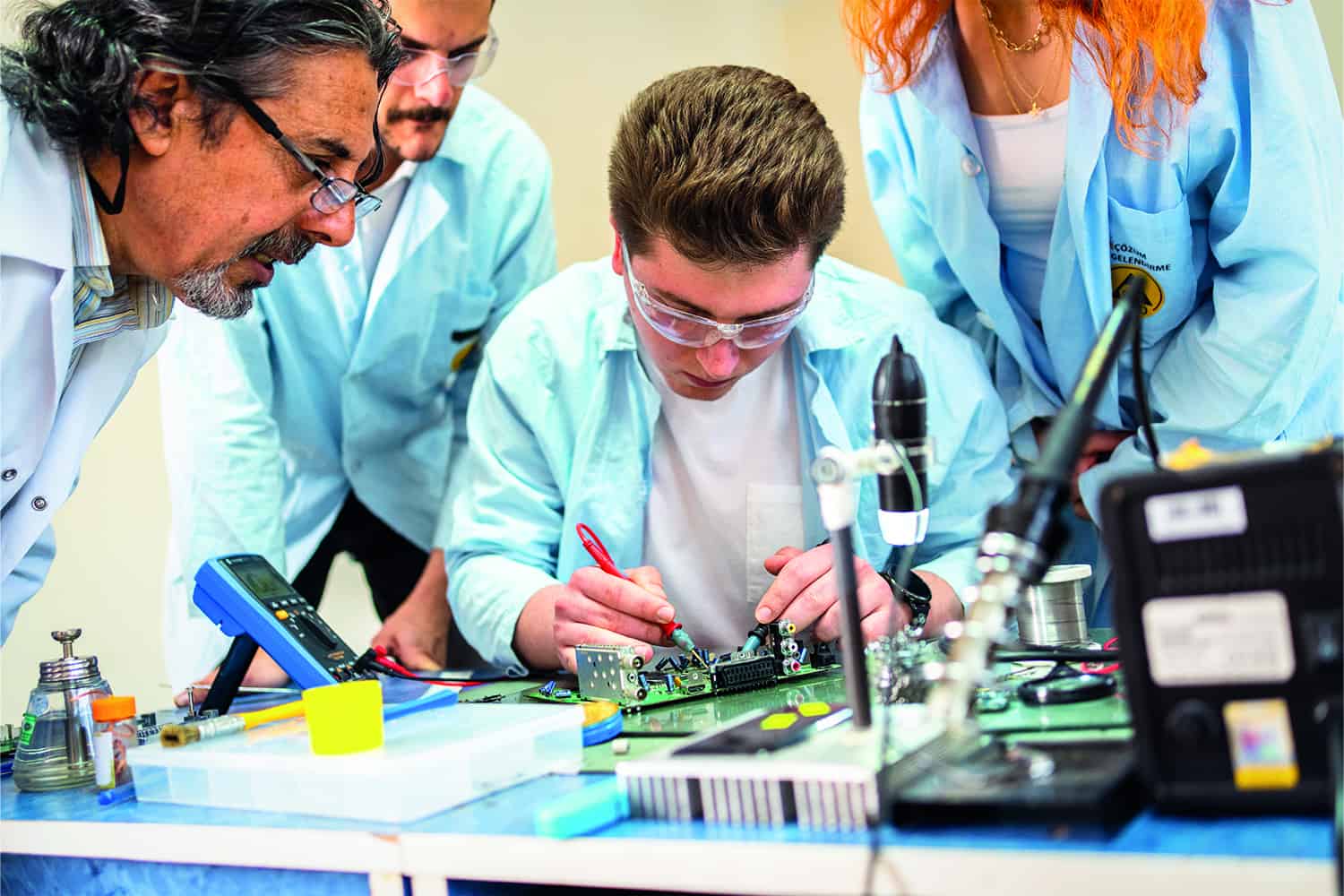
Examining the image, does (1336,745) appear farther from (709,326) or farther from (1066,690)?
(709,326)

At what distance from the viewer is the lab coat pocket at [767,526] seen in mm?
1897

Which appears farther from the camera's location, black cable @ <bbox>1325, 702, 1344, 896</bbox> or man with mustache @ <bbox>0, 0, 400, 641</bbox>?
man with mustache @ <bbox>0, 0, 400, 641</bbox>

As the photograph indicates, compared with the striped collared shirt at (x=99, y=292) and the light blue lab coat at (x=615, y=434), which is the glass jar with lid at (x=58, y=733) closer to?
the striped collared shirt at (x=99, y=292)

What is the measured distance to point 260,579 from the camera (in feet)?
5.06

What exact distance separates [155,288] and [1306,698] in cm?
137

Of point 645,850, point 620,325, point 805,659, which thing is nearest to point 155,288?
point 620,325

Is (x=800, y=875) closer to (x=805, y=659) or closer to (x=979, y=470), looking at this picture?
(x=805, y=659)

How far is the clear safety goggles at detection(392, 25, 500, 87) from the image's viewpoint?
205 centimetres

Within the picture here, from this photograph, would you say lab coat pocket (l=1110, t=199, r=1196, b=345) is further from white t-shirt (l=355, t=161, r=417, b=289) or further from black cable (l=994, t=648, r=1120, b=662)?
white t-shirt (l=355, t=161, r=417, b=289)

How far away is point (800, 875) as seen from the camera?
0.84 m

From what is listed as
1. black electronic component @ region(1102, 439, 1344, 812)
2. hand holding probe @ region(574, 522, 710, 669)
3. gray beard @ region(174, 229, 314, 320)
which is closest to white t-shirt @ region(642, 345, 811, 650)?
hand holding probe @ region(574, 522, 710, 669)

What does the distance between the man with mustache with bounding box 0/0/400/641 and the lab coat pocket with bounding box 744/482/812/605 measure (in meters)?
0.73

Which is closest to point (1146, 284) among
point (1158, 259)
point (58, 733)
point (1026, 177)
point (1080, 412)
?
point (1158, 259)

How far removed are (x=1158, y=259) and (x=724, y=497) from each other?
71 centimetres
